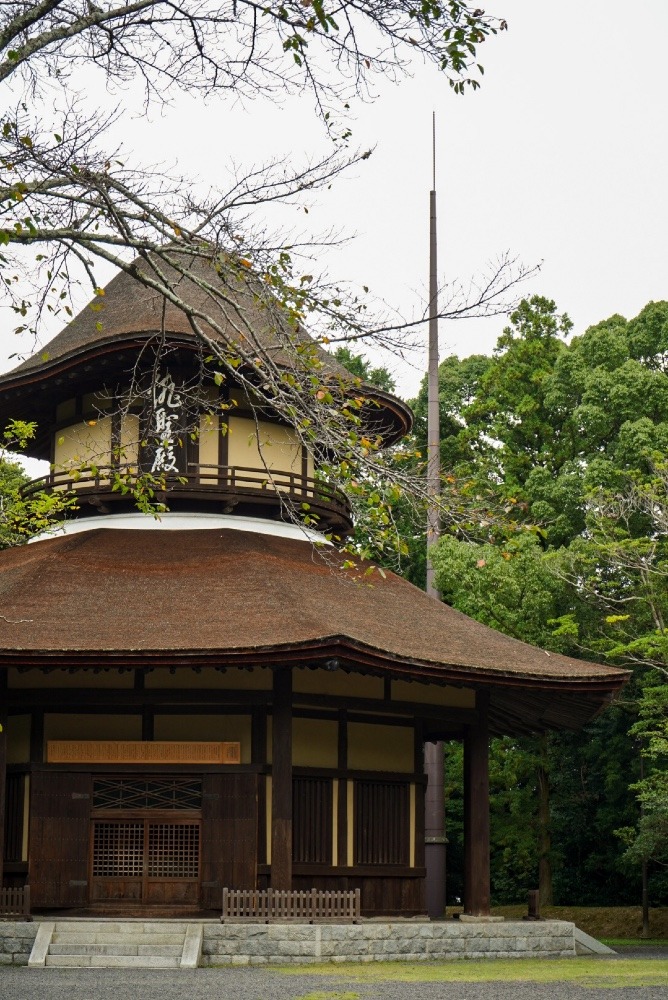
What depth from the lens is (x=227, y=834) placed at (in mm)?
20828

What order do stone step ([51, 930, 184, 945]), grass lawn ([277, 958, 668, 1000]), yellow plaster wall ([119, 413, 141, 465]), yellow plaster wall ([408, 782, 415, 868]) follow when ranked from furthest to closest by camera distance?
yellow plaster wall ([119, 413, 141, 465]), yellow plaster wall ([408, 782, 415, 868]), stone step ([51, 930, 184, 945]), grass lawn ([277, 958, 668, 1000])

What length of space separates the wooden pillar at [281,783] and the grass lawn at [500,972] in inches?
70.7

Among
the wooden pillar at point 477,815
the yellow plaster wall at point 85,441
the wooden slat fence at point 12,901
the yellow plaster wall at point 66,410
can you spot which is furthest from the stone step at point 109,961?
the yellow plaster wall at point 66,410

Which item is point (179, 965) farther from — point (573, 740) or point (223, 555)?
point (573, 740)

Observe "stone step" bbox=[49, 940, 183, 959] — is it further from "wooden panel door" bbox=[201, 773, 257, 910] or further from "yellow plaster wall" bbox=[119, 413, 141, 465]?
"yellow plaster wall" bbox=[119, 413, 141, 465]

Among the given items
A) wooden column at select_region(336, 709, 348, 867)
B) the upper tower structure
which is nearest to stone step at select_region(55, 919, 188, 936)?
wooden column at select_region(336, 709, 348, 867)

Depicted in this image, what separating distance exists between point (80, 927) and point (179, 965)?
6.01 feet

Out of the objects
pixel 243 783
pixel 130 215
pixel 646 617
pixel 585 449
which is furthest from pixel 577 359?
pixel 130 215

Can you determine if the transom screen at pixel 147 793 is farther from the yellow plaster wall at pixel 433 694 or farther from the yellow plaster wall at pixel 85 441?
the yellow plaster wall at pixel 85 441

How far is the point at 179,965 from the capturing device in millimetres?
18078

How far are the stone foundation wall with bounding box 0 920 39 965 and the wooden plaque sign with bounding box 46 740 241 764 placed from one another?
2713 mm

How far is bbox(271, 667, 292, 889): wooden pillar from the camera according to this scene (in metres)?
20.1

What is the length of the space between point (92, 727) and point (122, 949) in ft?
12.7

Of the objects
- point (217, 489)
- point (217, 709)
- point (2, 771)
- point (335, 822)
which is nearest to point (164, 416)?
point (217, 489)
